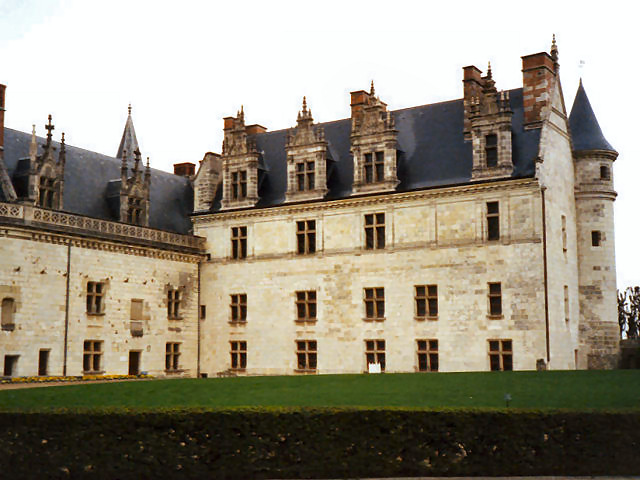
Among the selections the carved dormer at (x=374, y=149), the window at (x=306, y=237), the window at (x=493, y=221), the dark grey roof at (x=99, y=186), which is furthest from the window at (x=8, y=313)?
the window at (x=493, y=221)

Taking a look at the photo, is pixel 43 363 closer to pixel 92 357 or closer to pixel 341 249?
pixel 92 357

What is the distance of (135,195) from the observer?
120 feet

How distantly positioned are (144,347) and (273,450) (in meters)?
23.0

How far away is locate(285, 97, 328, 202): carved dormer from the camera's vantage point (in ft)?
118

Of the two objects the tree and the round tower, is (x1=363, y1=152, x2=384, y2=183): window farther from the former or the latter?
the tree

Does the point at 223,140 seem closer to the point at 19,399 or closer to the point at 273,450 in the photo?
the point at 19,399

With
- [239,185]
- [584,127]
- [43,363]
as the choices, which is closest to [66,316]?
[43,363]

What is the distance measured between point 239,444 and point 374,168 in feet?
75.7

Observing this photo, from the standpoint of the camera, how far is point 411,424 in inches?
499

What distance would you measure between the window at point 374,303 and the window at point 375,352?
3.49ft

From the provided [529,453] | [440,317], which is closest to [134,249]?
[440,317]

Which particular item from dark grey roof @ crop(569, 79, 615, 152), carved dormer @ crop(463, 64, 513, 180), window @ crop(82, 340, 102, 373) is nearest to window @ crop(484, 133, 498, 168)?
carved dormer @ crop(463, 64, 513, 180)

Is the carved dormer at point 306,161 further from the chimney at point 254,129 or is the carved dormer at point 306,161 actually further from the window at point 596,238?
the window at point 596,238

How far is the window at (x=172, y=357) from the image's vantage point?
36.0 meters
